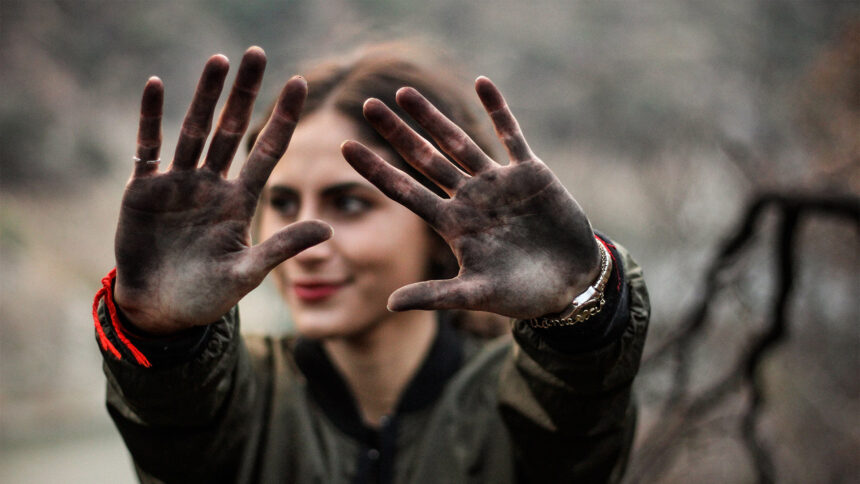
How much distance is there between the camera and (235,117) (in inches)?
35.3

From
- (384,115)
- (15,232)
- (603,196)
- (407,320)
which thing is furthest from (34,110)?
(384,115)

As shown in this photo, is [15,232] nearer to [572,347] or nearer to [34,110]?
[34,110]

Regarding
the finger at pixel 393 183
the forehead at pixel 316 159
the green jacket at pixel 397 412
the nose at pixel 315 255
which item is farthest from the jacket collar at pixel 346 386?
the finger at pixel 393 183

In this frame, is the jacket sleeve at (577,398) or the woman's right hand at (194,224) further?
the jacket sleeve at (577,398)

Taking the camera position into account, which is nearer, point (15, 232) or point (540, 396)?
point (540, 396)

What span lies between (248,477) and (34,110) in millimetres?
7671

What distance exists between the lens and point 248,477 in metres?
1.30

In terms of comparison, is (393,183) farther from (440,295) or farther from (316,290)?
(316,290)

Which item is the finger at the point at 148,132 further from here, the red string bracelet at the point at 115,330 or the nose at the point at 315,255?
the nose at the point at 315,255

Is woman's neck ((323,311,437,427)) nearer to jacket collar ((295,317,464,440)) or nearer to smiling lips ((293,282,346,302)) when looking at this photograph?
jacket collar ((295,317,464,440))

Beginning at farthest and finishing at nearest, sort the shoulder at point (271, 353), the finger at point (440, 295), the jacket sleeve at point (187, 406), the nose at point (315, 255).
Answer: the shoulder at point (271, 353)
the nose at point (315, 255)
the jacket sleeve at point (187, 406)
the finger at point (440, 295)

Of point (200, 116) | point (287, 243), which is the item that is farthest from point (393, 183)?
point (200, 116)

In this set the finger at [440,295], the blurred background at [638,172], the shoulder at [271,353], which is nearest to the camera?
the finger at [440,295]

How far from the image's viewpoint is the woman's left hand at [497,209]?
0.87m
